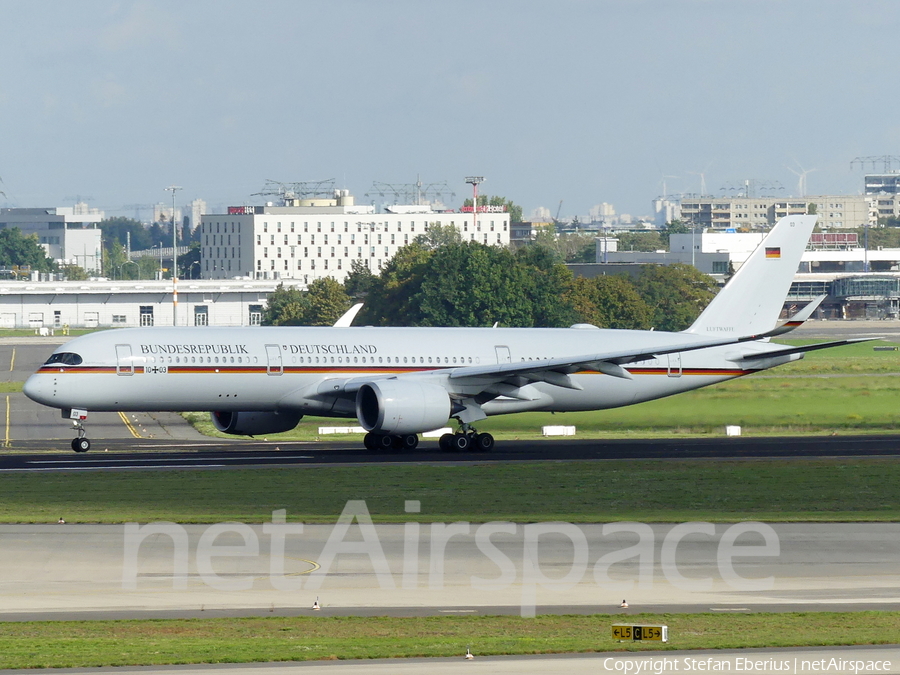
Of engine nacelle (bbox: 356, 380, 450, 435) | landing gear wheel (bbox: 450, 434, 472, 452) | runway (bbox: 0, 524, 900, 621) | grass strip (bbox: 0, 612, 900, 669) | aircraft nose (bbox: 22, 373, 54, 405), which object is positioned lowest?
landing gear wheel (bbox: 450, 434, 472, 452)

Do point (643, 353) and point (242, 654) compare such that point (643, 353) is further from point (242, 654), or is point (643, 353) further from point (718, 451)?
point (242, 654)

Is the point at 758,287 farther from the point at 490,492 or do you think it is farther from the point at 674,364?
the point at 490,492

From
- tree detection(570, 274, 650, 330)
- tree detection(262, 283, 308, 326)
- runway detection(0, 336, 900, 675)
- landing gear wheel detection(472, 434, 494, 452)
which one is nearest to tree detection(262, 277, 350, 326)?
tree detection(262, 283, 308, 326)

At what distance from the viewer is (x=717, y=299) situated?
55.8 metres

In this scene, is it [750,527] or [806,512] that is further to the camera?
[806,512]

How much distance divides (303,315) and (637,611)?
373ft

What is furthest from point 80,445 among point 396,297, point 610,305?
point 610,305

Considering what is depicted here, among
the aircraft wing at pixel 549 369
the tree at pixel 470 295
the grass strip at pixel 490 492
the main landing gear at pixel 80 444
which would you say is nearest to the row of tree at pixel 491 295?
the tree at pixel 470 295

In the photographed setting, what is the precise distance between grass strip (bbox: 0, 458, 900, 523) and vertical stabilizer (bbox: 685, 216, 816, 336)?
1344 centimetres

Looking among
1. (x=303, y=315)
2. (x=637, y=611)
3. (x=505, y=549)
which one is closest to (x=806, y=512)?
(x=505, y=549)

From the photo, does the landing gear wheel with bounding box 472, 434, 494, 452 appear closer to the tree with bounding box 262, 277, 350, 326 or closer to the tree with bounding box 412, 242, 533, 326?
the tree with bounding box 412, 242, 533, 326

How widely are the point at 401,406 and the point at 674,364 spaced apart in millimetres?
12770

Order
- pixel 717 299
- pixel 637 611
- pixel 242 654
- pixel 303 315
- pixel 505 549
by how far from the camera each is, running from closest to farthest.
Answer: pixel 242 654
pixel 637 611
pixel 505 549
pixel 717 299
pixel 303 315

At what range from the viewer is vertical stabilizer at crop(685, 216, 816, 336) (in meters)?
55.5
